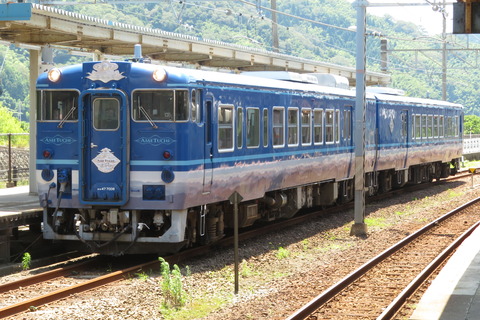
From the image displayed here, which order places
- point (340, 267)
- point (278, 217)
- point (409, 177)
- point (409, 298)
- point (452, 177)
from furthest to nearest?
point (452, 177) → point (409, 177) → point (278, 217) → point (340, 267) → point (409, 298)

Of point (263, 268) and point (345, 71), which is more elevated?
A: point (345, 71)

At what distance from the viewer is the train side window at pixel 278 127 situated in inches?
696

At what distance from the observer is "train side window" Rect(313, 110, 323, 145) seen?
66.2 ft

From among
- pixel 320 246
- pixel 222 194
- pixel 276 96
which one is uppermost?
pixel 276 96

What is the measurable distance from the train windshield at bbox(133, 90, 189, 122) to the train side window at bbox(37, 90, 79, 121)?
3.51 feet

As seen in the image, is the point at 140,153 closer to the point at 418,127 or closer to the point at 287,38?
the point at 418,127

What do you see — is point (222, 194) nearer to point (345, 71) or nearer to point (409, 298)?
point (409, 298)

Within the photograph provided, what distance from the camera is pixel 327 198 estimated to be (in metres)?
22.3

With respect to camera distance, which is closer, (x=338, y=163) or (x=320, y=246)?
(x=320, y=246)

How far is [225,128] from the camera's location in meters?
15.3

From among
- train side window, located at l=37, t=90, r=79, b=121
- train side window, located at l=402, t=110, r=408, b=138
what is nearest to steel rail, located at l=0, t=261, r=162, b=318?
train side window, located at l=37, t=90, r=79, b=121

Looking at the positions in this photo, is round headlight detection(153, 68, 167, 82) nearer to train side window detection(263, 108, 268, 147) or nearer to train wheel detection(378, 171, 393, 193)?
train side window detection(263, 108, 268, 147)

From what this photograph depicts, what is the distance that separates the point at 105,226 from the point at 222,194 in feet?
7.32

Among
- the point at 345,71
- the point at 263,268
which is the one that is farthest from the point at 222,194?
the point at 345,71
